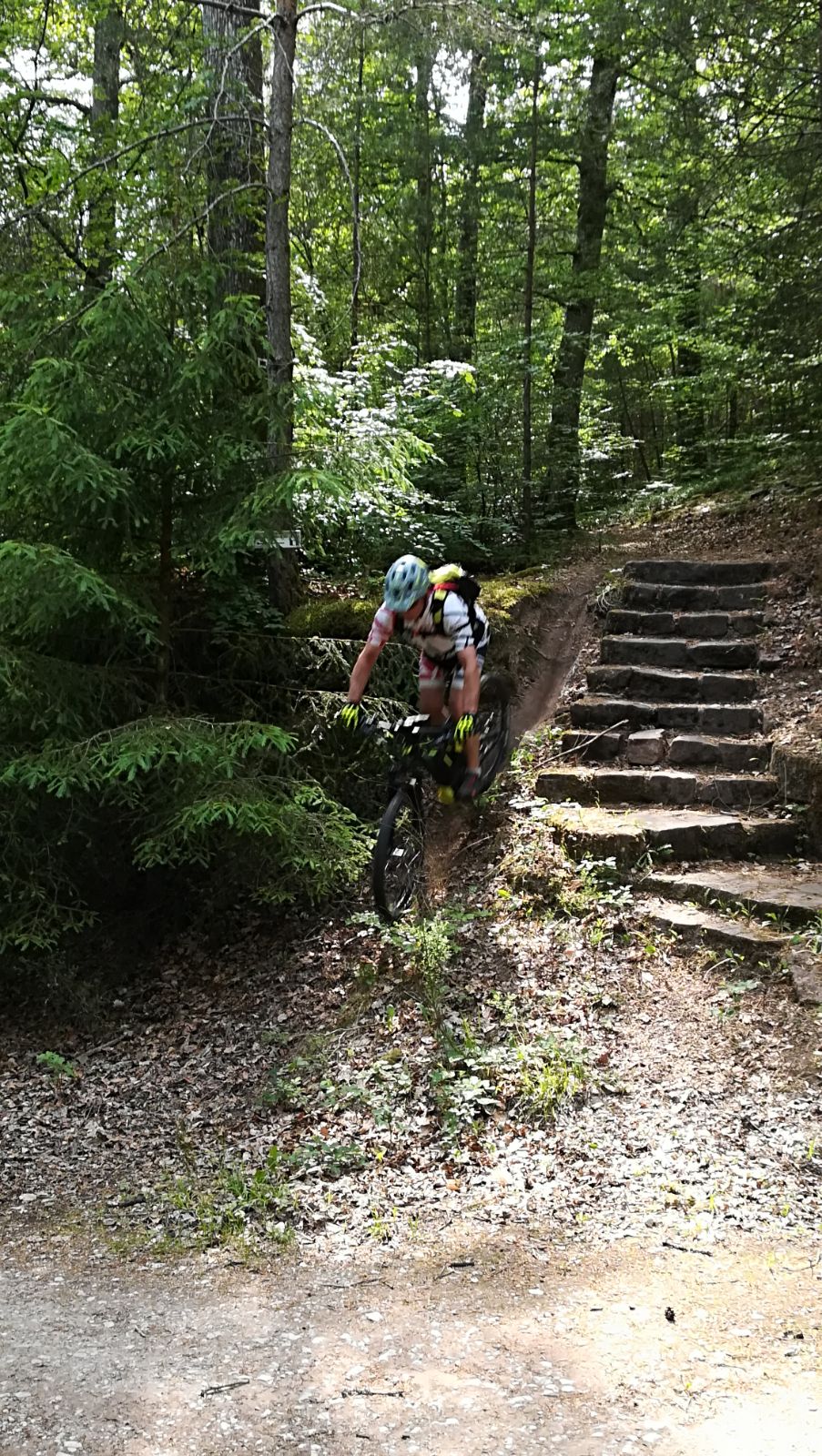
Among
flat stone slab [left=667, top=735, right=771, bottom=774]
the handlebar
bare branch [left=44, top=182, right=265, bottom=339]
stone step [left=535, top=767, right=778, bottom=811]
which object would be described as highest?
bare branch [left=44, top=182, right=265, bottom=339]

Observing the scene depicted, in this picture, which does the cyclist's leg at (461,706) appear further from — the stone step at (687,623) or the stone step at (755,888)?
the stone step at (687,623)

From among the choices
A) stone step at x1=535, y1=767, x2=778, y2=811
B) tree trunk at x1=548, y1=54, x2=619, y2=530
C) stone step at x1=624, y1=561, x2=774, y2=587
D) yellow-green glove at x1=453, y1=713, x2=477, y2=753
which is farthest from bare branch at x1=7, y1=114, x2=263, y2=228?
tree trunk at x1=548, y1=54, x2=619, y2=530

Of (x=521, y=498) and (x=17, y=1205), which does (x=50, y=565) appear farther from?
(x=521, y=498)

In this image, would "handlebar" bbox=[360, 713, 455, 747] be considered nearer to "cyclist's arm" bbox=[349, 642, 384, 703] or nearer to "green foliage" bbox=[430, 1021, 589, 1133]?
"cyclist's arm" bbox=[349, 642, 384, 703]

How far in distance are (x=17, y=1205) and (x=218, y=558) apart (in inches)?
153

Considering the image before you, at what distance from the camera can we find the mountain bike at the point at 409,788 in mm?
5516

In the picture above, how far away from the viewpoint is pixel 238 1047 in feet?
20.3

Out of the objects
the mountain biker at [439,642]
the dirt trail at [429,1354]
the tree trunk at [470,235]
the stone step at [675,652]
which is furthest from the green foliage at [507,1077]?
the tree trunk at [470,235]

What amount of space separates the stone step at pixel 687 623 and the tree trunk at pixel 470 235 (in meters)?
5.44

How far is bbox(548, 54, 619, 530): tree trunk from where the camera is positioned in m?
12.3

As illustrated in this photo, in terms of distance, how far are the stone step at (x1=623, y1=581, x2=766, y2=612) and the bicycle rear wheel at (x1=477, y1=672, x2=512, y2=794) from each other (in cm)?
321

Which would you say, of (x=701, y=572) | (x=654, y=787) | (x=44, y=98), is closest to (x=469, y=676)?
(x=654, y=787)

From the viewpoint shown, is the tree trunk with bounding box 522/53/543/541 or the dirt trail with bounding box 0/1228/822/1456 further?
the tree trunk with bounding box 522/53/543/541

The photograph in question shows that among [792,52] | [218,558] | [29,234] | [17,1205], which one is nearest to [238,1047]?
[17,1205]
